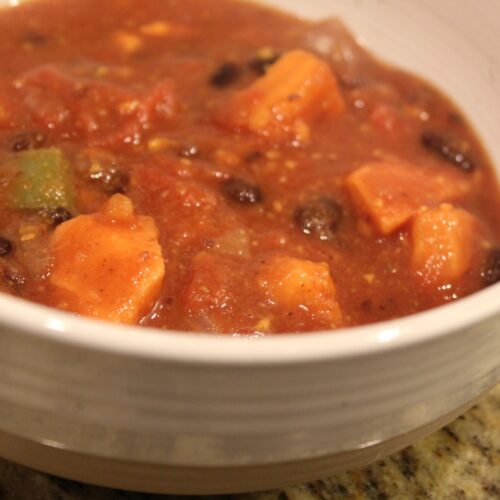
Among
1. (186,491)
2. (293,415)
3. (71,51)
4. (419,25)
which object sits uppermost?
(293,415)

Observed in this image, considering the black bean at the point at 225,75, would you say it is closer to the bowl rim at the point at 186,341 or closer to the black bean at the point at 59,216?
the black bean at the point at 59,216

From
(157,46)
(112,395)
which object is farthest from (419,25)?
(112,395)

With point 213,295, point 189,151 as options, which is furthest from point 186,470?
point 189,151

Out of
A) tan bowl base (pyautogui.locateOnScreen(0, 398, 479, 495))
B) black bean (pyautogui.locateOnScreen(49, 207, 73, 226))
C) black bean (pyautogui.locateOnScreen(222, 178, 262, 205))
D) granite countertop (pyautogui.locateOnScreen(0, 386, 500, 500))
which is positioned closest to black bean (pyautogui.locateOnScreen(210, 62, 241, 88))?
black bean (pyautogui.locateOnScreen(222, 178, 262, 205))

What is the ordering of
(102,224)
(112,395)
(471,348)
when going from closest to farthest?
(112,395) → (471,348) → (102,224)

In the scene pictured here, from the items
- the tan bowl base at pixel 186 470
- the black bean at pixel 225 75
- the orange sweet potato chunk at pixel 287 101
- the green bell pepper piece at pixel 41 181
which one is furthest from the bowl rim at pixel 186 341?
the black bean at pixel 225 75

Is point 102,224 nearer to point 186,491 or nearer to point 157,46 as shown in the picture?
point 186,491

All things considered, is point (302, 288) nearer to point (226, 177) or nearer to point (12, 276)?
point (226, 177)

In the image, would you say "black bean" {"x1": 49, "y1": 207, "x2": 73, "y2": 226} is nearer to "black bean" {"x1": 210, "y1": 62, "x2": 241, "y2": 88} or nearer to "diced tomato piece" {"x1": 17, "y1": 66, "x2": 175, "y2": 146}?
"diced tomato piece" {"x1": 17, "y1": 66, "x2": 175, "y2": 146}
